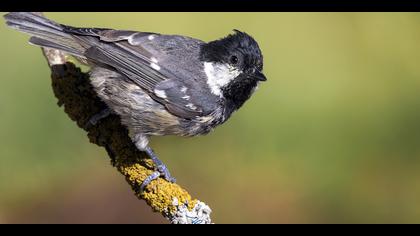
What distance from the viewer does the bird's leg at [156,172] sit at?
3920 mm

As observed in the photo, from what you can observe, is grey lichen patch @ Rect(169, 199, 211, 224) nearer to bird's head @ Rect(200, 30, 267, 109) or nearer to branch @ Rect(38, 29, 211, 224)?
branch @ Rect(38, 29, 211, 224)

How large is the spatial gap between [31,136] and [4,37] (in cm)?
86

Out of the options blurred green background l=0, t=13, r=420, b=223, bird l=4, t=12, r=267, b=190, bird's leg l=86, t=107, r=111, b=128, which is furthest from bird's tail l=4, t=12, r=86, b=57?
blurred green background l=0, t=13, r=420, b=223

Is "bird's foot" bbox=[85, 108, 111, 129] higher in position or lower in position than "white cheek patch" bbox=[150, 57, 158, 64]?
lower

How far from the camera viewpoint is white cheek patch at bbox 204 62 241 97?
165 inches

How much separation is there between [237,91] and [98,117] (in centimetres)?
86

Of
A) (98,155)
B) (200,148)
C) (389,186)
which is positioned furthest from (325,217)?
(98,155)

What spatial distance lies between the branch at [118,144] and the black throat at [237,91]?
2.00 feet

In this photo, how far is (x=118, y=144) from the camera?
4.20 metres

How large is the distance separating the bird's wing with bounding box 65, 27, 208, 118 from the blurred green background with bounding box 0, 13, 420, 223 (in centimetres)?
55

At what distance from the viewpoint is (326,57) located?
203 inches

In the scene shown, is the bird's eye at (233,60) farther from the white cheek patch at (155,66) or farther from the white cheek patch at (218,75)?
the white cheek patch at (155,66)

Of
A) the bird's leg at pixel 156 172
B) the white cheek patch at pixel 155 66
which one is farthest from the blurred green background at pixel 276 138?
the white cheek patch at pixel 155 66

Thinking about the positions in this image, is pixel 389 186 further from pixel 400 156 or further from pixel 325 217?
pixel 325 217
